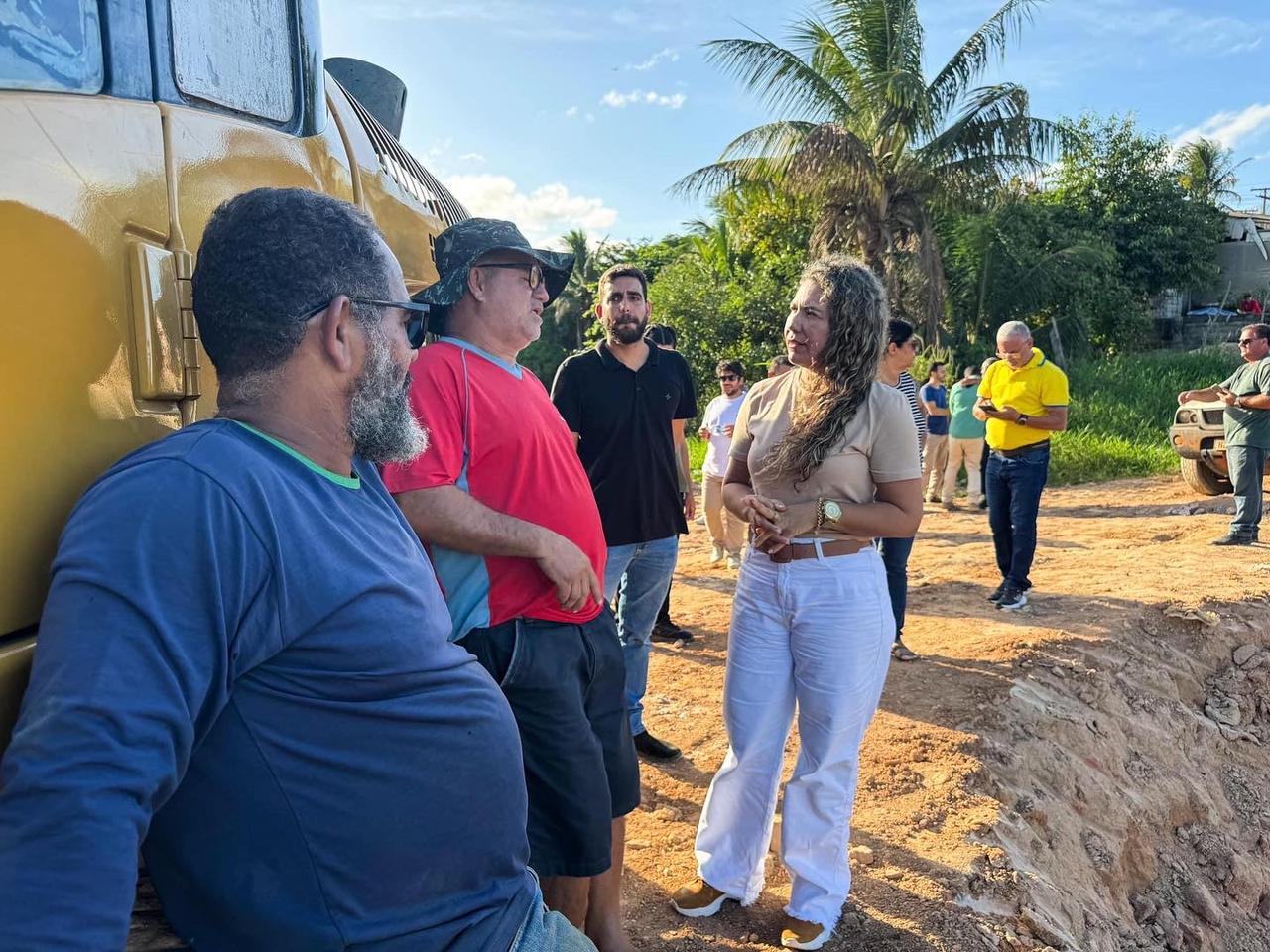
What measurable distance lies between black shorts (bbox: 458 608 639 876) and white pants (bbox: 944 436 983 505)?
9.58m


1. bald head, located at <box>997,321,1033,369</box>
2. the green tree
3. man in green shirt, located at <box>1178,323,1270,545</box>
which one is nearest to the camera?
bald head, located at <box>997,321,1033,369</box>

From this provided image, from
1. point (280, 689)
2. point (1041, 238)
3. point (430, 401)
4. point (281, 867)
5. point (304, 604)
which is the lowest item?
point (281, 867)

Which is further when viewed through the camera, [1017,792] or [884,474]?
[1017,792]

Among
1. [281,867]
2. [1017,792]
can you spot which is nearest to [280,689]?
[281,867]

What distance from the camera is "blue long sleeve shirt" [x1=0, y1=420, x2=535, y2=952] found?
0.98m

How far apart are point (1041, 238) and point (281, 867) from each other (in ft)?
75.6

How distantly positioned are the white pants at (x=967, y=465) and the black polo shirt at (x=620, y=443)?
25.9ft

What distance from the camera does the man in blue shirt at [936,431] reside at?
11.3 metres

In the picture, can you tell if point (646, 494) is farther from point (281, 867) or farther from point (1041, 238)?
→ point (1041, 238)

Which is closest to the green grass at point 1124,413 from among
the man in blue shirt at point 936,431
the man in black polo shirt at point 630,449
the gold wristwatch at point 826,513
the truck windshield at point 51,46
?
the man in blue shirt at point 936,431

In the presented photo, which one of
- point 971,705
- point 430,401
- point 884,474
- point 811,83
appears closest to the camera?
point 430,401

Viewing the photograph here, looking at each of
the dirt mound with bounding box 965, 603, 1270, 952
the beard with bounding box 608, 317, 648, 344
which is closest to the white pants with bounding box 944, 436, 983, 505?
the dirt mound with bounding box 965, 603, 1270, 952

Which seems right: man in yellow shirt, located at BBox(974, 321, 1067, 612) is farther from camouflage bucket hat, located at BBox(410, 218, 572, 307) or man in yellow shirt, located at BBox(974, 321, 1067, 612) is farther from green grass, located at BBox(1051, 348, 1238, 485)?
green grass, located at BBox(1051, 348, 1238, 485)

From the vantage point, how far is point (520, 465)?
2.23 metres
